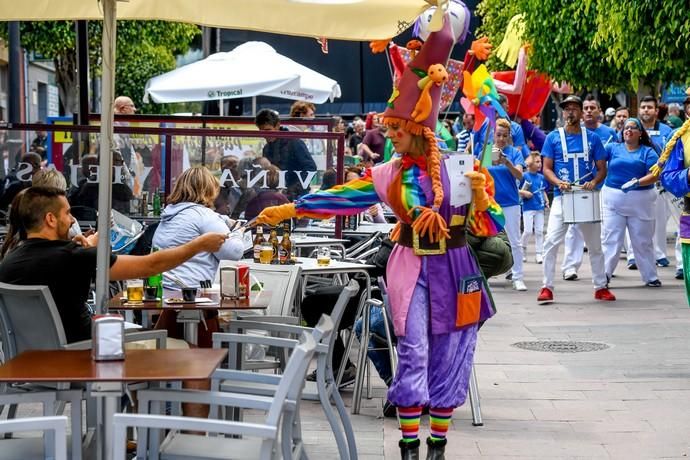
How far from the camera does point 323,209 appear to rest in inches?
265

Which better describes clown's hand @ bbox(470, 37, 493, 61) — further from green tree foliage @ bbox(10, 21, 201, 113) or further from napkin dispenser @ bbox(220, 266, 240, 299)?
green tree foliage @ bbox(10, 21, 201, 113)

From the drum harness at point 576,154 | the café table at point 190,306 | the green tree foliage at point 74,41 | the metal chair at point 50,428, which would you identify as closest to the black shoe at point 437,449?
the café table at point 190,306

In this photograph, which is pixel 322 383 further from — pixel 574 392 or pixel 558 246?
pixel 558 246

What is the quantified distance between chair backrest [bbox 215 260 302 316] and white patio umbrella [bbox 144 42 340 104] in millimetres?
8030

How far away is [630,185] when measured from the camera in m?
13.8

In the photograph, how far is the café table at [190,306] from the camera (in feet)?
21.5

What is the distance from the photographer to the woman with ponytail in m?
6.47


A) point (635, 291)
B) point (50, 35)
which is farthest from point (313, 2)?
point (50, 35)

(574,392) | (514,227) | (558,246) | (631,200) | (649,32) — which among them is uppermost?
(649,32)

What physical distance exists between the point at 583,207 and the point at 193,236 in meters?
6.35

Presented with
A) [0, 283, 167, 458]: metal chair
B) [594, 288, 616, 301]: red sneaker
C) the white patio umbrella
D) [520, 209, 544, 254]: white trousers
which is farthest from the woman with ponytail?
[520, 209, 544, 254]: white trousers

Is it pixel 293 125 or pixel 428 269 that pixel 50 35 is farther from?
pixel 428 269

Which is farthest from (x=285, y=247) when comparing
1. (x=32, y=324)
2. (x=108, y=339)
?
Answer: (x=108, y=339)

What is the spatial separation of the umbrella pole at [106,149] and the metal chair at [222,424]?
0.70 m
